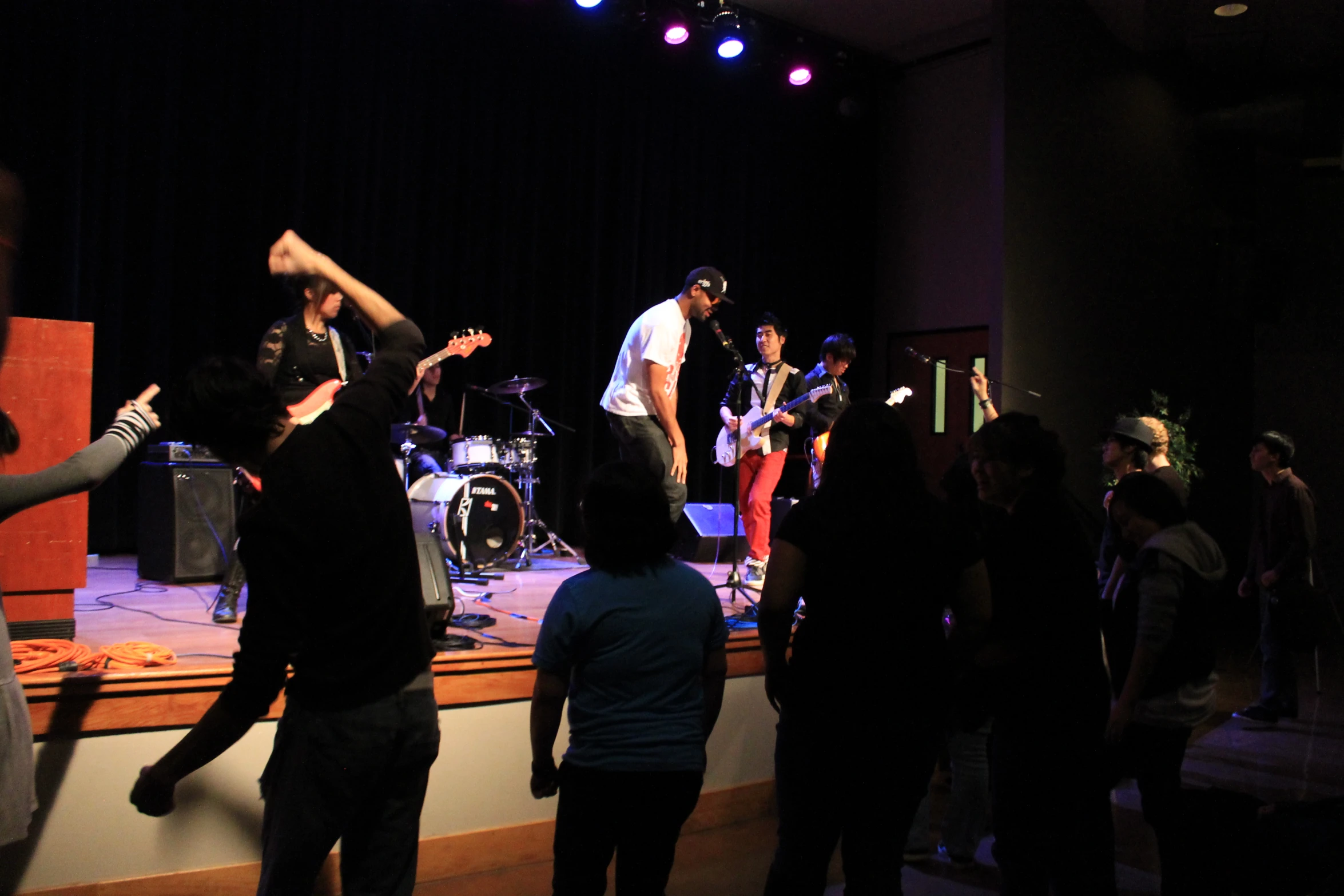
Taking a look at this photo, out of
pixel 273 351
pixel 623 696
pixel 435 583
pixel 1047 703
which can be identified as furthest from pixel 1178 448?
pixel 623 696

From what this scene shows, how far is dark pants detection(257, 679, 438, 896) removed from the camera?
1.68 m

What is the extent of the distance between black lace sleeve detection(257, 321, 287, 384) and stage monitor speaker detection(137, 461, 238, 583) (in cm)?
153

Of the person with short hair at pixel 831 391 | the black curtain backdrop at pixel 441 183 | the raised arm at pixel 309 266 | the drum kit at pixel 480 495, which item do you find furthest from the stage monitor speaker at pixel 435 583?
the black curtain backdrop at pixel 441 183

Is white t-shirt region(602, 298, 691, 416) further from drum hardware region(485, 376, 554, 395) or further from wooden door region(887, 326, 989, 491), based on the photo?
wooden door region(887, 326, 989, 491)

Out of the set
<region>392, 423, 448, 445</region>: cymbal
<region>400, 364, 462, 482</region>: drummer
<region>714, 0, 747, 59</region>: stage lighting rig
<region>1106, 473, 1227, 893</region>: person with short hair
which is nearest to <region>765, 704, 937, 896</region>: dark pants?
<region>1106, 473, 1227, 893</region>: person with short hair

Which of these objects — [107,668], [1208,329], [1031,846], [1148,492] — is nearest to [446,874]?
[107,668]

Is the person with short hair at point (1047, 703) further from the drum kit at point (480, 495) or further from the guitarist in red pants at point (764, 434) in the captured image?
the drum kit at point (480, 495)

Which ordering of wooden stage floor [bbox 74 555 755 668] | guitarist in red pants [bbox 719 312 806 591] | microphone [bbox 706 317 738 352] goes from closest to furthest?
wooden stage floor [bbox 74 555 755 668] < microphone [bbox 706 317 738 352] < guitarist in red pants [bbox 719 312 806 591]

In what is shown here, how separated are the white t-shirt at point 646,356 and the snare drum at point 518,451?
236cm

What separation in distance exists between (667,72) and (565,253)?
227cm

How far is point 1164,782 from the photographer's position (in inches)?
116

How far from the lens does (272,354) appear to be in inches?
177

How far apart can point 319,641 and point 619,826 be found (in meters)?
0.77

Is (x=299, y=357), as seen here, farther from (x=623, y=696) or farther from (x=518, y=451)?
(x=623, y=696)
